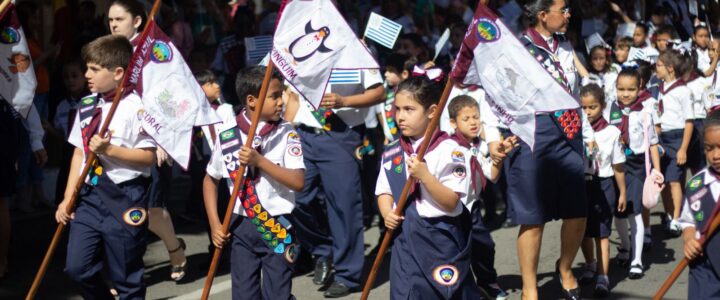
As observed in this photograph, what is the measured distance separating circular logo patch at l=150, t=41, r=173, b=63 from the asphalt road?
7.24ft

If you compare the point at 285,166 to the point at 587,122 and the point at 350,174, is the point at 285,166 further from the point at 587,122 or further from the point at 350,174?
the point at 587,122

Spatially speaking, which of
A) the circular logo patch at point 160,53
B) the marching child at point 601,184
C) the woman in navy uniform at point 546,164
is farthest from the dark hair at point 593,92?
the circular logo patch at point 160,53

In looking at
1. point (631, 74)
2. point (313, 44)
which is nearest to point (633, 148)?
point (631, 74)

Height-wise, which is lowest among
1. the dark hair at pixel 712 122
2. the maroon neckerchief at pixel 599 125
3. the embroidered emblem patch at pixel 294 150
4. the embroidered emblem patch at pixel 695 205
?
the maroon neckerchief at pixel 599 125

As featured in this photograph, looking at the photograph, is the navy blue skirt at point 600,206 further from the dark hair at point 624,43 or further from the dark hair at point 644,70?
the dark hair at point 624,43

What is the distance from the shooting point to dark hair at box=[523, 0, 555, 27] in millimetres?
6688

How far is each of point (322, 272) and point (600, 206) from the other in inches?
79.1

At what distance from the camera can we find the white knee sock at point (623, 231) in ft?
27.0

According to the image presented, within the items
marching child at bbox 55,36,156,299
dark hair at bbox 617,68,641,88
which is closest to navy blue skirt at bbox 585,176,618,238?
dark hair at bbox 617,68,641,88

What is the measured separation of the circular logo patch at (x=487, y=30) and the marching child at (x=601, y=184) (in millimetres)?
2399

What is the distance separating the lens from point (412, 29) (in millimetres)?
13430

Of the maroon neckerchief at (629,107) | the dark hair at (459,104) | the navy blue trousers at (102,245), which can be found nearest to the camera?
the navy blue trousers at (102,245)

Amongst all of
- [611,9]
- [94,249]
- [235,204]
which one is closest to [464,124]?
[235,204]

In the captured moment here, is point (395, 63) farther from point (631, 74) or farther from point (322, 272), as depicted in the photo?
point (322, 272)
